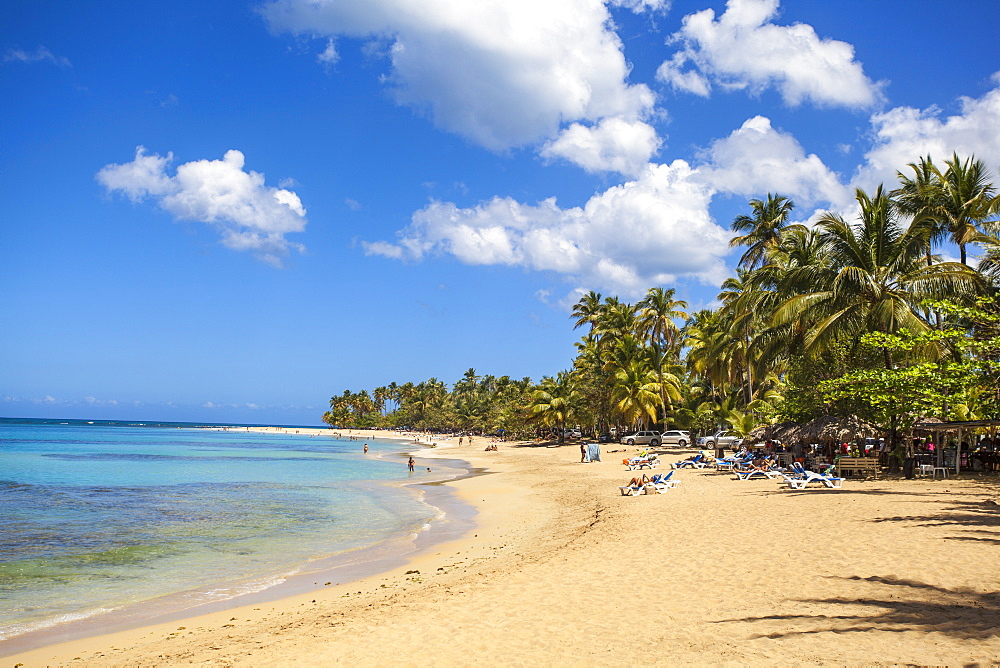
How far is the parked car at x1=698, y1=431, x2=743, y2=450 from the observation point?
110ft

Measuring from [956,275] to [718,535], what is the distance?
44.2 feet

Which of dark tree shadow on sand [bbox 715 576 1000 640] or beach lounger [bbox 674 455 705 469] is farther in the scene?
beach lounger [bbox 674 455 705 469]

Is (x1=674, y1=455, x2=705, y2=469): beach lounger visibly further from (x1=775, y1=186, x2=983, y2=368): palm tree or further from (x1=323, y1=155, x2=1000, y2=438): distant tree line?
(x1=775, y1=186, x2=983, y2=368): palm tree

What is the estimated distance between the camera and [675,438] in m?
45.6

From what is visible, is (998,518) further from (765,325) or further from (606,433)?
(606,433)

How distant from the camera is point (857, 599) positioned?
710 cm

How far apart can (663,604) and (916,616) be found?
8.25ft

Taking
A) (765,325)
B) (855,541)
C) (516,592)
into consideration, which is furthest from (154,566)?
(765,325)

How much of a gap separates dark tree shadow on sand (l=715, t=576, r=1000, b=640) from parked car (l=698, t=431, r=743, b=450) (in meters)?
26.4

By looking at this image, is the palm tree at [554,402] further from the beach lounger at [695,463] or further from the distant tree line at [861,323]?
the beach lounger at [695,463]

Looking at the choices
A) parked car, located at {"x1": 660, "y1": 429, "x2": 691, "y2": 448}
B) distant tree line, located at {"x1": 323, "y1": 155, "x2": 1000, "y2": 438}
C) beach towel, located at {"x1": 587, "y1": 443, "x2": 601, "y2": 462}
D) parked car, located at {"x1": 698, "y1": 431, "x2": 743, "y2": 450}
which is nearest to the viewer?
distant tree line, located at {"x1": 323, "y1": 155, "x2": 1000, "y2": 438}

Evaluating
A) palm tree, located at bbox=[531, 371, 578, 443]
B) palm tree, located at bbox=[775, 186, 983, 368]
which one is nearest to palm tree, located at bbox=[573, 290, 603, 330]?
palm tree, located at bbox=[531, 371, 578, 443]

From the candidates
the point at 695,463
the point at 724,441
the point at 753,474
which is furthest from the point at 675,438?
the point at 753,474

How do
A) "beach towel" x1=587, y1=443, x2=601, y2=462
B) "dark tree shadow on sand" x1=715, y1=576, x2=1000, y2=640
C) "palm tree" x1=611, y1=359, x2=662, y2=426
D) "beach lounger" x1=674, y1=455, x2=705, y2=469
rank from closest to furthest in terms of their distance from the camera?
"dark tree shadow on sand" x1=715, y1=576, x2=1000, y2=640 → "beach lounger" x1=674, y1=455, x2=705, y2=469 → "beach towel" x1=587, y1=443, x2=601, y2=462 → "palm tree" x1=611, y1=359, x2=662, y2=426
